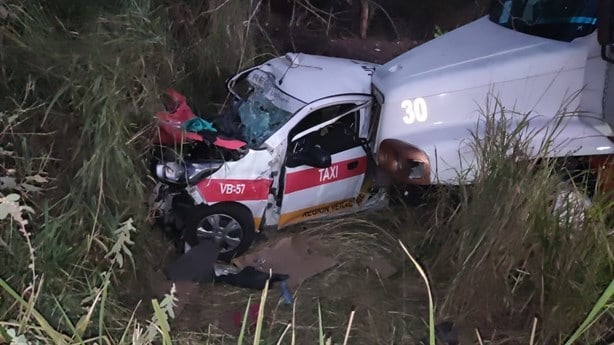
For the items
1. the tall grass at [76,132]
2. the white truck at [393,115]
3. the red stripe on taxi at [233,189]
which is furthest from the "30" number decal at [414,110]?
the tall grass at [76,132]

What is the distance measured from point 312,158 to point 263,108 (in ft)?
2.30

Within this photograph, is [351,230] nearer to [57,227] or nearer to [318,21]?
[57,227]

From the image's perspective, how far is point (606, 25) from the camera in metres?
4.13

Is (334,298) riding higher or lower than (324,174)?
lower

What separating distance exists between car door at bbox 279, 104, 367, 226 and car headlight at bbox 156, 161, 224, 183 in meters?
0.61

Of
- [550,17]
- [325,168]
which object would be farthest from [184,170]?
[550,17]

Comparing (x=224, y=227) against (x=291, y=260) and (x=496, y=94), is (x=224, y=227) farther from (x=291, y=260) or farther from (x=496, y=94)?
(x=496, y=94)

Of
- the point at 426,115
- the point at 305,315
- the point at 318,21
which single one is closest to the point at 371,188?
the point at 426,115

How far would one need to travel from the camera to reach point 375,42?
374 inches

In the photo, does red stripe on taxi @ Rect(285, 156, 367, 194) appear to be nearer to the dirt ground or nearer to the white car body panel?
the dirt ground

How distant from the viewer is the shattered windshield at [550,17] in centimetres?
486

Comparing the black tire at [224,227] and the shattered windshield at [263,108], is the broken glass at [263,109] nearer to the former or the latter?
the shattered windshield at [263,108]

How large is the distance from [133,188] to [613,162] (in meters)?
3.03

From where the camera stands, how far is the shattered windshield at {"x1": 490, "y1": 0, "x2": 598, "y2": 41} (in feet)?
16.0
